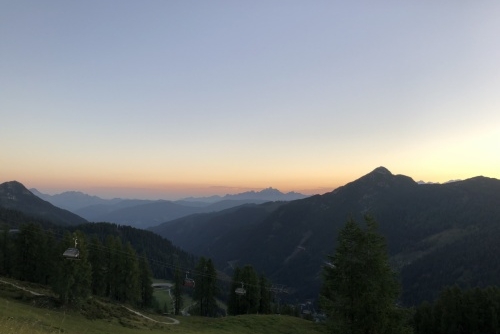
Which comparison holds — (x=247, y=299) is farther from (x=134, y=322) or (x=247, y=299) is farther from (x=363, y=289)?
(x=363, y=289)

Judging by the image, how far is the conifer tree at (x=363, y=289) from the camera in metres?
36.8

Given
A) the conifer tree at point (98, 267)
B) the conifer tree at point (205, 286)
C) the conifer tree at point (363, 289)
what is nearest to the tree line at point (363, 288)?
the conifer tree at point (363, 289)

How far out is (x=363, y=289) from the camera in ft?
123

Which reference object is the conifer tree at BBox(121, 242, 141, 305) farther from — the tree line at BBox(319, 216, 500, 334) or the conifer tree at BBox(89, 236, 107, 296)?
the tree line at BBox(319, 216, 500, 334)

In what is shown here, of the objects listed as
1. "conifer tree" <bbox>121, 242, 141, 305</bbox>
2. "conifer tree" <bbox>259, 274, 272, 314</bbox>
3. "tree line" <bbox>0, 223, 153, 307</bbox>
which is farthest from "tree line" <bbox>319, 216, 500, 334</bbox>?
"tree line" <bbox>0, 223, 153, 307</bbox>

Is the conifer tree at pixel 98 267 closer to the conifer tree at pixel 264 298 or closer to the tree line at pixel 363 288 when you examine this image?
the conifer tree at pixel 264 298

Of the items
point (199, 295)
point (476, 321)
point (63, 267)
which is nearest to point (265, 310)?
point (199, 295)

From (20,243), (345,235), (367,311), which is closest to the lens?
(367,311)

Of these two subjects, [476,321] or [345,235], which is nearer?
[345,235]

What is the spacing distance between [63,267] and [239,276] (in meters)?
43.3

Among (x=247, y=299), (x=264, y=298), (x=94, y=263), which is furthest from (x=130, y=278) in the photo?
(x=264, y=298)

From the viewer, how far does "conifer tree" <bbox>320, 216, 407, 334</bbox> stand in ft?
121

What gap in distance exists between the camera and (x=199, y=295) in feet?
294

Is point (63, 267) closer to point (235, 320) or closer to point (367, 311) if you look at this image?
point (235, 320)
